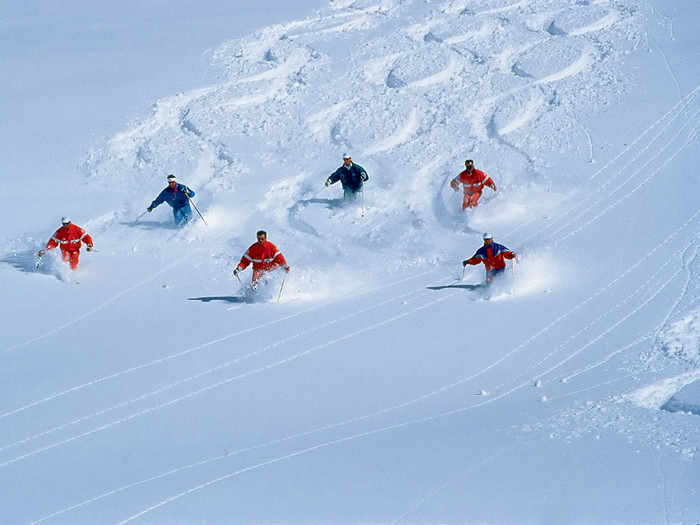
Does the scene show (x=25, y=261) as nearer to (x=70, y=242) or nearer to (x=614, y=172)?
(x=70, y=242)

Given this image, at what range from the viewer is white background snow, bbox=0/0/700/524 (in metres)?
8.21

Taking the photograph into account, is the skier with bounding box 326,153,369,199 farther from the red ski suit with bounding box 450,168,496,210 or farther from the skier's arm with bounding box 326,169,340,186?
the red ski suit with bounding box 450,168,496,210

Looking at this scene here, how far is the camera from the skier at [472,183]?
13.3 m

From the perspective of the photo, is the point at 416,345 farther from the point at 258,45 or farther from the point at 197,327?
the point at 258,45

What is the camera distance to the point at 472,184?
1328 centimetres

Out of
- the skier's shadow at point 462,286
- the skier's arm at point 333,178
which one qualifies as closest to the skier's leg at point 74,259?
the skier's arm at point 333,178

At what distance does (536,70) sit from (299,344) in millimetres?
8631

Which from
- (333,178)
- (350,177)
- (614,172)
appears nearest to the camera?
(350,177)

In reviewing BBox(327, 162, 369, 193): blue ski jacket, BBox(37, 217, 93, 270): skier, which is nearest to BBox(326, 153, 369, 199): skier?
BBox(327, 162, 369, 193): blue ski jacket

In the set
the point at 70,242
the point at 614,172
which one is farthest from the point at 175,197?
the point at 614,172

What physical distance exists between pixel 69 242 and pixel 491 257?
586 cm

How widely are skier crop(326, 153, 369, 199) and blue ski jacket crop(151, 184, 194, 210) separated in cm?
216

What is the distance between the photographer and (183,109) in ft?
55.2

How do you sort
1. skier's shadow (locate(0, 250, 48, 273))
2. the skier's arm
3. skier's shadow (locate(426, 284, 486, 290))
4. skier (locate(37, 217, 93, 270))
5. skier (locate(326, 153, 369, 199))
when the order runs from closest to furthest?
skier's shadow (locate(426, 284, 486, 290))
skier (locate(37, 217, 93, 270))
skier's shadow (locate(0, 250, 48, 273))
skier (locate(326, 153, 369, 199))
the skier's arm
